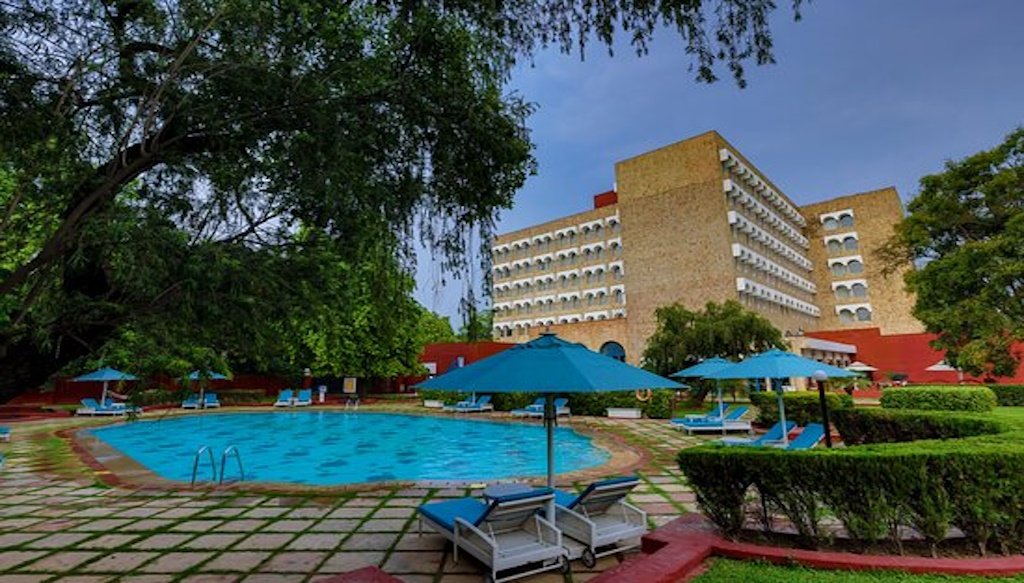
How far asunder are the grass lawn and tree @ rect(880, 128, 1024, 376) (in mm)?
23910

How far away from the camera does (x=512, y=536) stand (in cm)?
461

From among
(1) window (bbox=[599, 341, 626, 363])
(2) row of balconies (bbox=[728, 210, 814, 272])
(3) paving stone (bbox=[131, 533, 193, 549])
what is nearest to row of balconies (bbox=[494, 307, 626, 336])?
(1) window (bbox=[599, 341, 626, 363])

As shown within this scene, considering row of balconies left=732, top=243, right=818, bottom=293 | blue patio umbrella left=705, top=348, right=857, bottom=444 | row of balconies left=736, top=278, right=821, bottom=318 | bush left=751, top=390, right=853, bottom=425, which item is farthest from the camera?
row of balconies left=732, top=243, right=818, bottom=293

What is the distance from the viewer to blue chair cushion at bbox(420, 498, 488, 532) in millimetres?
4863

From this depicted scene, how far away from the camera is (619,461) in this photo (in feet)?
33.4

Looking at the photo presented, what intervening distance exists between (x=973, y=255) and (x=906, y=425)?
20.4m

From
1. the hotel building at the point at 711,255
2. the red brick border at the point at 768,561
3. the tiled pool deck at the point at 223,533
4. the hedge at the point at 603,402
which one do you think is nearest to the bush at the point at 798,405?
the hedge at the point at 603,402

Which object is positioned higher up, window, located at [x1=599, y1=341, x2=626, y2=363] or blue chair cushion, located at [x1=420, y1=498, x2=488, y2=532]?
window, located at [x1=599, y1=341, x2=626, y2=363]

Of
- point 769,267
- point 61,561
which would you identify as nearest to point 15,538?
point 61,561

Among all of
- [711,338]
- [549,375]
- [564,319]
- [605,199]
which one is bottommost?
[549,375]

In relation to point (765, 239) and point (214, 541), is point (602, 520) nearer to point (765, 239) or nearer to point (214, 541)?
point (214, 541)

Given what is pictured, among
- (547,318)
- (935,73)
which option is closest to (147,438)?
(935,73)

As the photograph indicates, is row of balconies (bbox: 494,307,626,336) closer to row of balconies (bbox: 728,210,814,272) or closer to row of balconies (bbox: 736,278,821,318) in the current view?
row of balconies (bbox: 736,278,821,318)

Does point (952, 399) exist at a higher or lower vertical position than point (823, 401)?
lower
